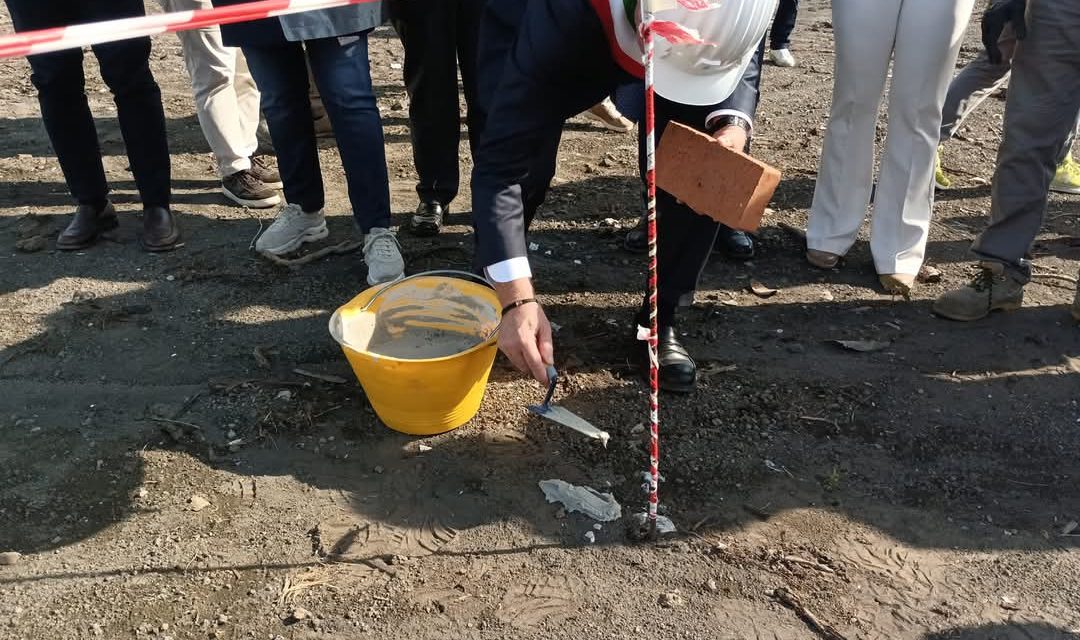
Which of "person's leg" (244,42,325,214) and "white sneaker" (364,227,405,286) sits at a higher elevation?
"person's leg" (244,42,325,214)

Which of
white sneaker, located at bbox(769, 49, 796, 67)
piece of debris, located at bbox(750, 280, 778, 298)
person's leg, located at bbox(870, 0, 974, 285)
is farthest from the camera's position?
white sneaker, located at bbox(769, 49, 796, 67)

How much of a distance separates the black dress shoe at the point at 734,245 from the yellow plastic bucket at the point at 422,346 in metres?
1.57

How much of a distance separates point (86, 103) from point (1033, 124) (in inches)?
153

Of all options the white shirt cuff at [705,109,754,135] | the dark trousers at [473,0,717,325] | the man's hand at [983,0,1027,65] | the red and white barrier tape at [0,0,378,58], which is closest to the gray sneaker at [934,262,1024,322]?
the man's hand at [983,0,1027,65]

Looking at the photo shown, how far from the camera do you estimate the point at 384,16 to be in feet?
11.5

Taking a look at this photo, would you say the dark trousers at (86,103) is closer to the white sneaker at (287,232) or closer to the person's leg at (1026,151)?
the white sneaker at (287,232)

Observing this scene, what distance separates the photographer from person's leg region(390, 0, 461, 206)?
12.3 ft

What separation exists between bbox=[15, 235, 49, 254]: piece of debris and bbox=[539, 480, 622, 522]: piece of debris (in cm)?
278

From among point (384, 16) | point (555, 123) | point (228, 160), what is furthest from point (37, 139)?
point (555, 123)

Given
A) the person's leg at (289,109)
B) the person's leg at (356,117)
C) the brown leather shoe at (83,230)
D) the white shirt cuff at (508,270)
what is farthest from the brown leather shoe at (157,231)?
the white shirt cuff at (508,270)

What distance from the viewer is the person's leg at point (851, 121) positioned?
344 cm

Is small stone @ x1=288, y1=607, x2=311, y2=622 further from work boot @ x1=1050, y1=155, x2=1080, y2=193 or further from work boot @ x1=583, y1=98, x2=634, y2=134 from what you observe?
work boot @ x1=1050, y1=155, x2=1080, y2=193

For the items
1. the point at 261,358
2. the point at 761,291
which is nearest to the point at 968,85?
the point at 761,291

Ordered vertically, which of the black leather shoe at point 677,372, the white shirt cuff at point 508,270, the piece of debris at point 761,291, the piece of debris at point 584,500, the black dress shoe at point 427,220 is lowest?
the piece of debris at point 761,291
